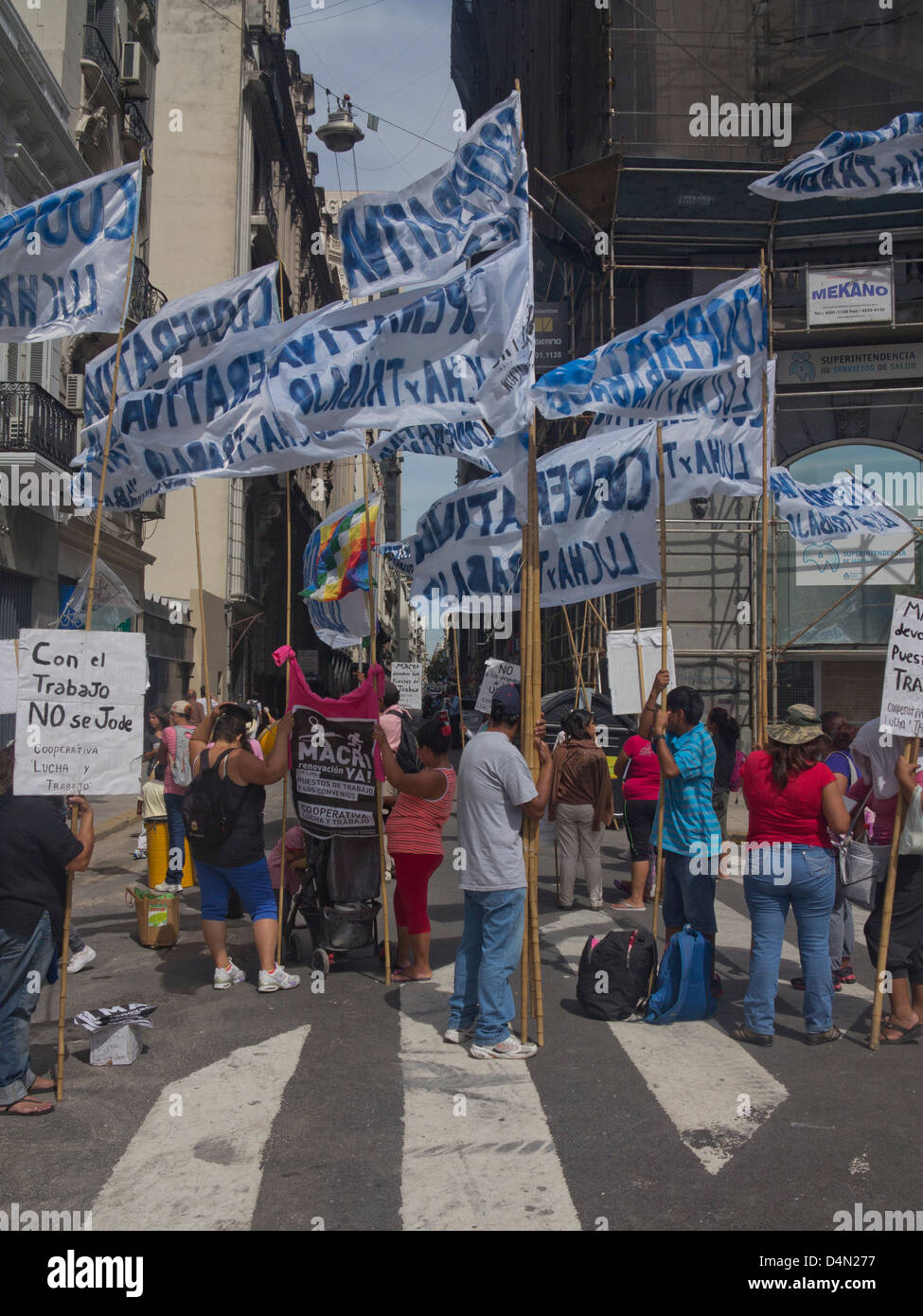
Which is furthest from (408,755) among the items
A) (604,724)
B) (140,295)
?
(140,295)

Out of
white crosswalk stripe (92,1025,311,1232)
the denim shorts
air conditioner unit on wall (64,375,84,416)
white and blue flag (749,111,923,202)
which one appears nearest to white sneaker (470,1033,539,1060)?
white crosswalk stripe (92,1025,311,1232)

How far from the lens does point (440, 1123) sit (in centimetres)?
512

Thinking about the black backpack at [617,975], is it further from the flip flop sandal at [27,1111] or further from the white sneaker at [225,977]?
the flip flop sandal at [27,1111]

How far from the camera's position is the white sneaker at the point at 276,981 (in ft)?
23.5

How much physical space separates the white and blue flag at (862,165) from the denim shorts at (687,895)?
497cm

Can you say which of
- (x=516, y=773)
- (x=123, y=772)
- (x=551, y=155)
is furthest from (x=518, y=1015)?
(x=551, y=155)

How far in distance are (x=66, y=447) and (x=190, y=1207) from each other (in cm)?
1703

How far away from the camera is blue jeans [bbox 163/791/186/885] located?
10523mm

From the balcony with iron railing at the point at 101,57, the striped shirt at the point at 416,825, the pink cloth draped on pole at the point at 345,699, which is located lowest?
the striped shirt at the point at 416,825

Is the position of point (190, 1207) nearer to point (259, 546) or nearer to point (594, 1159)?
point (594, 1159)

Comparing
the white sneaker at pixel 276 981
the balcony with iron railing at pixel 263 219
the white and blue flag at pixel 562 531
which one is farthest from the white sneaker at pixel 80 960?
the balcony with iron railing at pixel 263 219

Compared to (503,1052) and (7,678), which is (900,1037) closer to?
(503,1052)

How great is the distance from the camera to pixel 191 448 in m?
7.61

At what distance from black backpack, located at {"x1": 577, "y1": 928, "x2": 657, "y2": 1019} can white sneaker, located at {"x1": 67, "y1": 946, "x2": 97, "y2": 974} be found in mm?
3429
